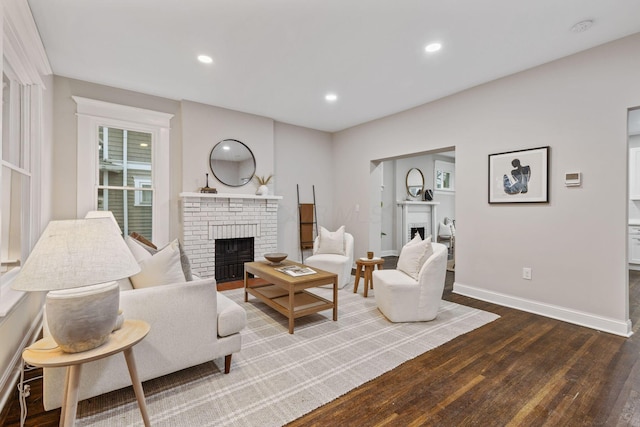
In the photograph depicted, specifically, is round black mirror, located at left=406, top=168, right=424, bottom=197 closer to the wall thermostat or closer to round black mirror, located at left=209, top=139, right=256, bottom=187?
round black mirror, located at left=209, top=139, right=256, bottom=187

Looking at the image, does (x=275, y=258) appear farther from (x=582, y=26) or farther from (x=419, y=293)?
(x=582, y=26)

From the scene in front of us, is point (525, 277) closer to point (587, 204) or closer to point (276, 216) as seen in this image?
point (587, 204)

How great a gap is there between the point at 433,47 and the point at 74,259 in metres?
3.19

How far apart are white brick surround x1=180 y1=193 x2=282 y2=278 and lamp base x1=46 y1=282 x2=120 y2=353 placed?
307 centimetres

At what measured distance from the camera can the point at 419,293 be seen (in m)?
2.91

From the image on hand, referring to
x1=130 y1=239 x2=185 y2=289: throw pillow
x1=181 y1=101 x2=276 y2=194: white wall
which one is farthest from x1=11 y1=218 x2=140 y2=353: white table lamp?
x1=181 y1=101 x2=276 y2=194: white wall

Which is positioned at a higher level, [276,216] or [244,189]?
[244,189]

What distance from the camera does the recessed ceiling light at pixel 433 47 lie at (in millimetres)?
2805

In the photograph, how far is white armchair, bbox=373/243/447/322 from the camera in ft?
9.51

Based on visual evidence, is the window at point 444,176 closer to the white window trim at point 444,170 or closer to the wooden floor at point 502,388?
the white window trim at point 444,170

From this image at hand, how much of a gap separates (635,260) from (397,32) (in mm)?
6125

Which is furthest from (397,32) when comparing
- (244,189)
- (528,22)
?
(244,189)

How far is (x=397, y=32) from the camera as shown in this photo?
8.57 feet

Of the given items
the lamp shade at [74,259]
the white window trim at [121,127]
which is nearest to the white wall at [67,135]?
the white window trim at [121,127]
